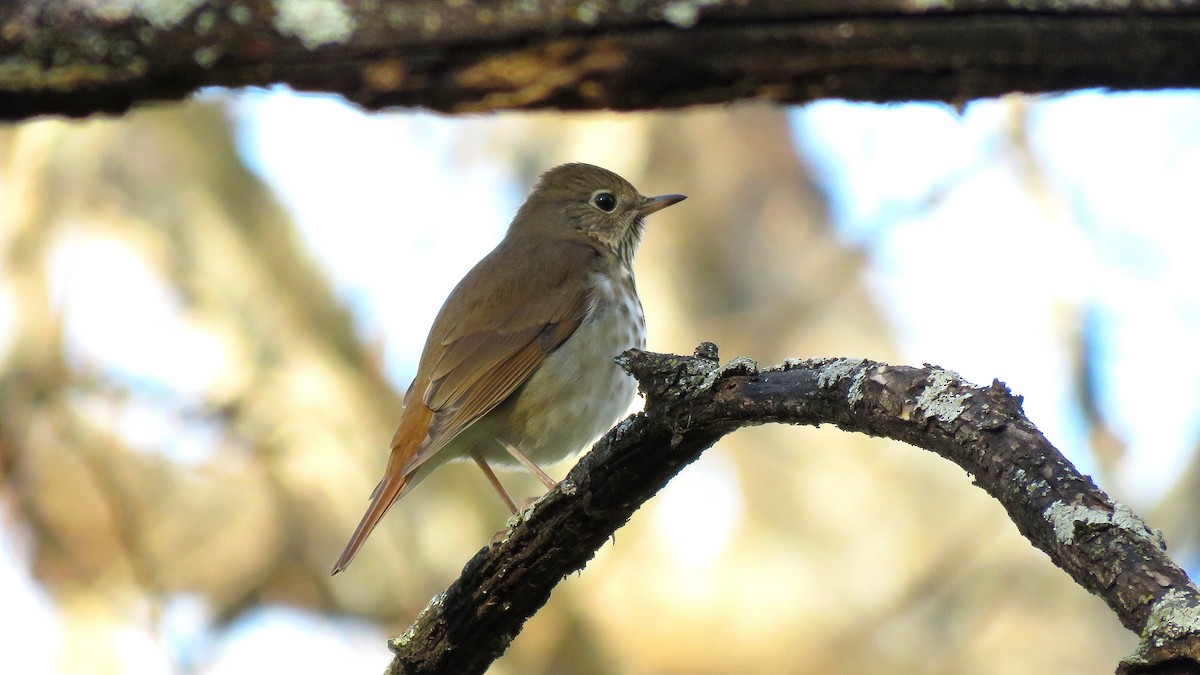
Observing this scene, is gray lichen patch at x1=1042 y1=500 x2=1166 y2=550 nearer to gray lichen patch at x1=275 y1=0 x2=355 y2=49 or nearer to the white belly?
gray lichen patch at x1=275 y1=0 x2=355 y2=49

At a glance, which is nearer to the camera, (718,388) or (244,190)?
(718,388)

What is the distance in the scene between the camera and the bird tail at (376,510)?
12.3ft

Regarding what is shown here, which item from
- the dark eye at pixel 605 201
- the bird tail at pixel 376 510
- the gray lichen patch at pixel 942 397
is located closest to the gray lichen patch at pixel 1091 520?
the gray lichen patch at pixel 942 397

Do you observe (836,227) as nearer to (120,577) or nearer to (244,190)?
(244,190)

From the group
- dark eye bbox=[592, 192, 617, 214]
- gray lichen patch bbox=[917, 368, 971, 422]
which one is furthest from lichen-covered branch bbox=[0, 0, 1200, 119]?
dark eye bbox=[592, 192, 617, 214]

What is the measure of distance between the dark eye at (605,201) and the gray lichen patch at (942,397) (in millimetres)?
3825

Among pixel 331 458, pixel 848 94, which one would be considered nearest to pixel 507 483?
pixel 331 458

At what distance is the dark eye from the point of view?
583 centimetres

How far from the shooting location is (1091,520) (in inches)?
68.5

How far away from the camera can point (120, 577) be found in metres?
7.44

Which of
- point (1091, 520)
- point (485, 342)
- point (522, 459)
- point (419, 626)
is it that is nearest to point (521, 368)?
point (485, 342)

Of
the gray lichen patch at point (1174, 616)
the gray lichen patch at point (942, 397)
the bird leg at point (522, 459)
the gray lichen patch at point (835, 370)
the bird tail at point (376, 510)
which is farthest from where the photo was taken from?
the bird leg at point (522, 459)

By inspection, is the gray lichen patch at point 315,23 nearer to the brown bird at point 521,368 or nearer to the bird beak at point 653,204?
the brown bird at point 521,368

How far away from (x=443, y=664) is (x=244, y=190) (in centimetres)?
625
